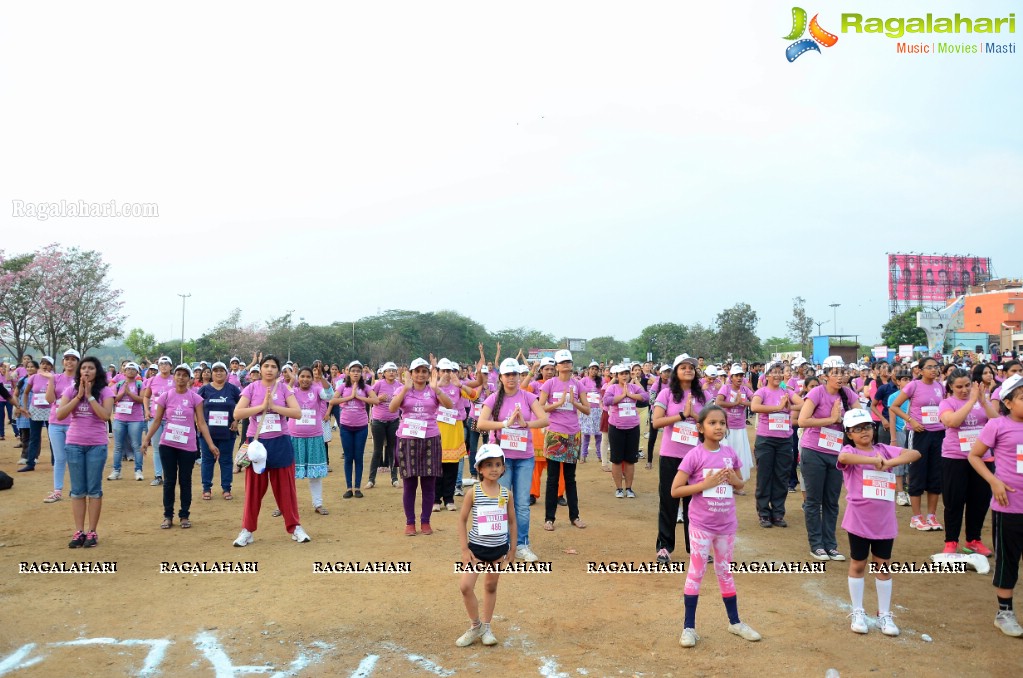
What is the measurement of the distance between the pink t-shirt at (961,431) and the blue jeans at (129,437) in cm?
1272

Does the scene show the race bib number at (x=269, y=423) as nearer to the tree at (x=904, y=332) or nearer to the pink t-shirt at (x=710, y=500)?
the pink t-shirt at (x=710, y=500)

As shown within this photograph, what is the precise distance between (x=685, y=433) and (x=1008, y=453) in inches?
109

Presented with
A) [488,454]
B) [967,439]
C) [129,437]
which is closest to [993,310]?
[967,439]

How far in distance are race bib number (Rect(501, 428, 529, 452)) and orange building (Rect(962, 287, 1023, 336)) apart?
65660 millimetres

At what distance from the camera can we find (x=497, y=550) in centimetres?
514

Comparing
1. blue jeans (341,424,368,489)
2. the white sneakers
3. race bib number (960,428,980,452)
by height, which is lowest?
the white sneakers

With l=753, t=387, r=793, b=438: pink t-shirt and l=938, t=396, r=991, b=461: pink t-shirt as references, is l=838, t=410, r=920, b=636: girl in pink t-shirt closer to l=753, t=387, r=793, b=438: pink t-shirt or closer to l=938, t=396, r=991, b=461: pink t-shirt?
l=938, t=396, r=991, b=461: pink t-shirt

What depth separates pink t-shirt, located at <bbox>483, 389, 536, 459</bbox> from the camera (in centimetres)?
741

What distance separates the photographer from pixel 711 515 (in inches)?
211

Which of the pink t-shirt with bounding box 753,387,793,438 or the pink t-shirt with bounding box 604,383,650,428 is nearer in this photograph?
the pink t-shirt with bounding box 753,387,793,438

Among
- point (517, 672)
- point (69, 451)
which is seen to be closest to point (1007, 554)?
point (517, 672)

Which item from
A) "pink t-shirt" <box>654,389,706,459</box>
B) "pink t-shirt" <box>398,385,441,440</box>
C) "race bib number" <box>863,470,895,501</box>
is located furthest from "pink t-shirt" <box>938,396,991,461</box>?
"pink t-shirt" <box>398,385,441,440</box>

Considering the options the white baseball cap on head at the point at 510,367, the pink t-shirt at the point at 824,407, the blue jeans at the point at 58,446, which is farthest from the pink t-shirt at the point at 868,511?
the blue jeans at the point at 58,446

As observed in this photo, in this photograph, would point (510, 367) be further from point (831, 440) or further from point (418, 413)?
point (831, 440)
